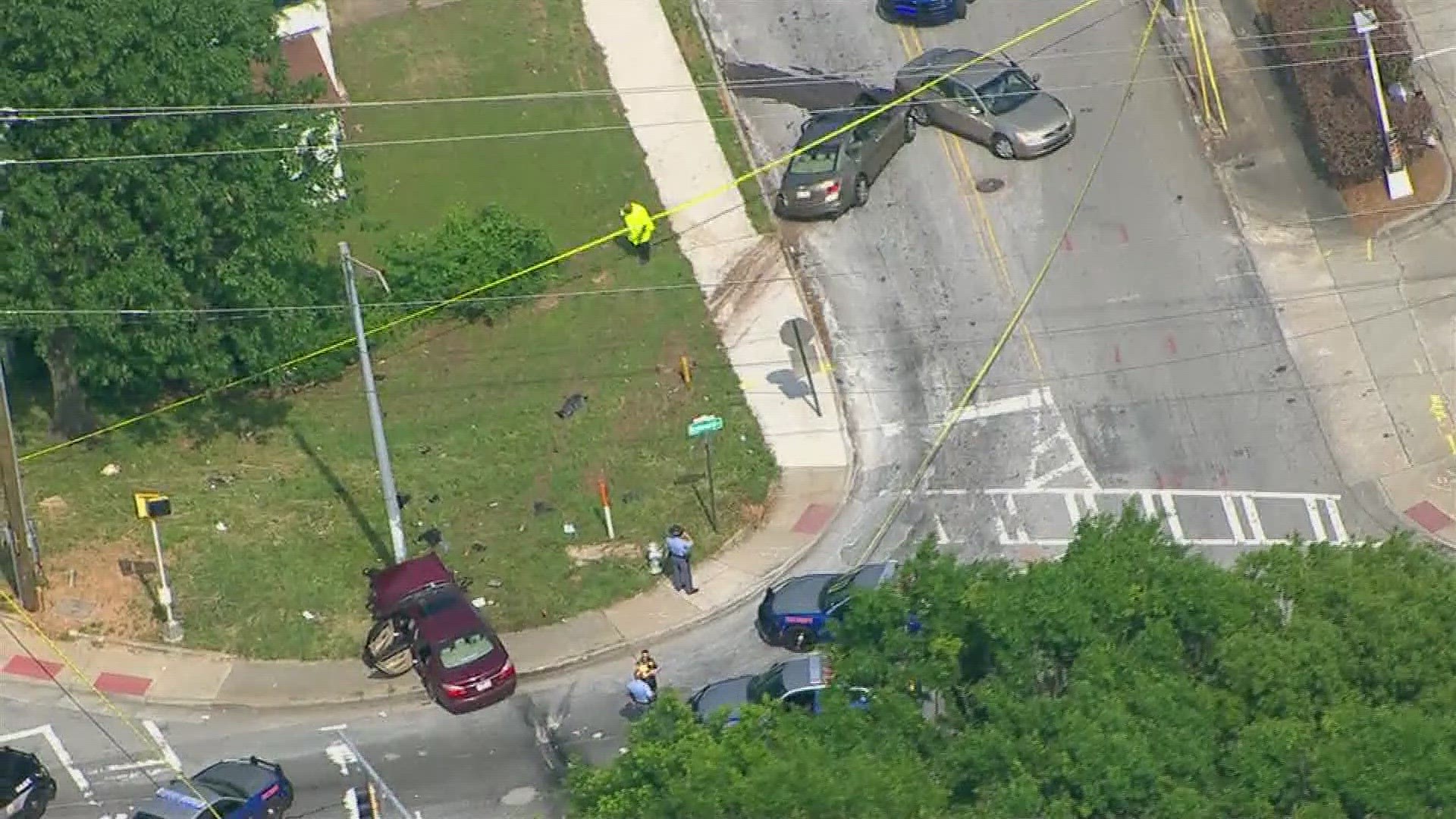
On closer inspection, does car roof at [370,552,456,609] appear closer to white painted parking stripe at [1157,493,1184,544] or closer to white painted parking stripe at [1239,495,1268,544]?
white painted parking stripe at [1157,493,1184,544]

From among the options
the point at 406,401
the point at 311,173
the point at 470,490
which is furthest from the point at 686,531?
the point at 311,173

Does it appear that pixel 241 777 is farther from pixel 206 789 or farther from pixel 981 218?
pixel 981 218

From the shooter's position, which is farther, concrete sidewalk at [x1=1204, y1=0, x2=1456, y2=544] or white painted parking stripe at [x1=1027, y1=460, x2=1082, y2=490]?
white painted parking stripe at [x1=1027, y1=460, x2=1082, y2=490]

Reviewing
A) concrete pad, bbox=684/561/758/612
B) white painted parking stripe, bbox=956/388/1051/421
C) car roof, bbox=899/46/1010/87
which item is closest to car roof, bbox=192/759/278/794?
concrete pad, bbox=684/561/758/612

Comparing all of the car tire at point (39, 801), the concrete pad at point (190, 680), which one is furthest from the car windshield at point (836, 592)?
the car tire at point (39, 801)

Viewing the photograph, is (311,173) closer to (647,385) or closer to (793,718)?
(647,385)

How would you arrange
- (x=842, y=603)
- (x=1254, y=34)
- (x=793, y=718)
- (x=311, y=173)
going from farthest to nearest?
(x=1254, y=34) → (x=311, y=173) → (x=842, y=603) → (x=793, y=718)

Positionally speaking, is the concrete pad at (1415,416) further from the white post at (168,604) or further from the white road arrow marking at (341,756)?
the white post at (168,604)
